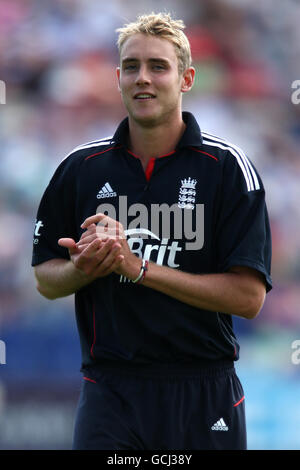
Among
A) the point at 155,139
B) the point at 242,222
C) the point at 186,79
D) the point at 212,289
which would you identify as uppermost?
the point at 186,79

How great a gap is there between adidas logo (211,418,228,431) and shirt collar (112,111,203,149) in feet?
3.35

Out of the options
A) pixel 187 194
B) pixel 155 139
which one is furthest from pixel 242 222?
pixel 155 139

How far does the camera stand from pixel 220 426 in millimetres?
2568

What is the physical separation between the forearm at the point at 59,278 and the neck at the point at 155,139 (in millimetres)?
496

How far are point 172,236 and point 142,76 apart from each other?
0.60 m

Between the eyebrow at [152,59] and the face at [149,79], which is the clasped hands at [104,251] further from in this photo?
the eyebrow at [152,59]

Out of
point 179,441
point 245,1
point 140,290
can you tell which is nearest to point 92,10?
point 245,1

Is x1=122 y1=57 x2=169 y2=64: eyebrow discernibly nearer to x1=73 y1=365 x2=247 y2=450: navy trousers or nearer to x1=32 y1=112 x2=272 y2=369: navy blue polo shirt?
x1=32 y1=112 x2=272 y2=369: navy blue polo shirt

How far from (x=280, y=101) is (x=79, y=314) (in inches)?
124

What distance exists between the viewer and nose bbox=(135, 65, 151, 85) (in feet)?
8.69

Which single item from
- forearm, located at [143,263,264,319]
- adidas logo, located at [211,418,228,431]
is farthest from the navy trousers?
forearm, located at [143,263,264,319]

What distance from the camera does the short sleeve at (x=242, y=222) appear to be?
257 centimetres

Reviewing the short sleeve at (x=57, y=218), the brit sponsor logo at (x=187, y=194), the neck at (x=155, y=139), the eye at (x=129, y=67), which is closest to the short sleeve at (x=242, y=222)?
the brit sponsor logo at (x=187, y=194)

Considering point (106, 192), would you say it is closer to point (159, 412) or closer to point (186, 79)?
point (186, 79)
